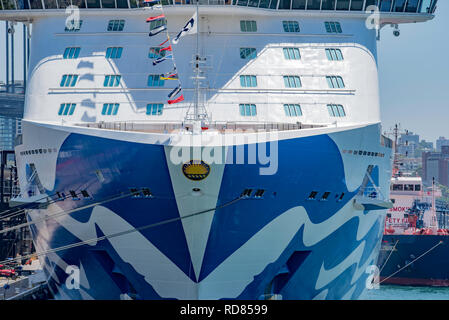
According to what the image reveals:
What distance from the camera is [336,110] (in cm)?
2348

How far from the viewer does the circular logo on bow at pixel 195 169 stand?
18.5m

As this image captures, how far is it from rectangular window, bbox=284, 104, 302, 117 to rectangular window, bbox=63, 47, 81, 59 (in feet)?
22.3

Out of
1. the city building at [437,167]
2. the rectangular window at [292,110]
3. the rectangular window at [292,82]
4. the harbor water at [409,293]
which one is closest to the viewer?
the rectangular window at [292,110]

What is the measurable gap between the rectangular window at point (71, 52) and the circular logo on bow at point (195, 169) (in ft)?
24.8

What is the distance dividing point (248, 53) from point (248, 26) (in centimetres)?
112

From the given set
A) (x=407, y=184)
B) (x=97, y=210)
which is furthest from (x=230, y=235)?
(x=407, y=184)

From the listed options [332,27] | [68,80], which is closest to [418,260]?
[332,27]

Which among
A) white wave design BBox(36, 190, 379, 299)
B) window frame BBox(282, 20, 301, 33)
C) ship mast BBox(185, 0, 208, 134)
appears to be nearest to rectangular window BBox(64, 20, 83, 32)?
ship mast BBox(185, 0, 208, 134)

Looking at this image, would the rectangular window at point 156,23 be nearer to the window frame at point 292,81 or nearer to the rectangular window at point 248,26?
the rectangular window at point 248,26

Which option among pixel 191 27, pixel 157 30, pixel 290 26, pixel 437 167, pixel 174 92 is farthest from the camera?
pixel 437 167

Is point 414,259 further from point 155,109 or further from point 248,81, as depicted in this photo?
point 155,109

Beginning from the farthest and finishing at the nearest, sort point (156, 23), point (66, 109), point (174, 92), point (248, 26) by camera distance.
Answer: point (248, 26) < point (156, 23) < point (66, 109) < point (174, 92)

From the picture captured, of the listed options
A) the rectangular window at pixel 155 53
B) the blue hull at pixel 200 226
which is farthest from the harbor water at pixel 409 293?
the rectangular window at pixel 155 53

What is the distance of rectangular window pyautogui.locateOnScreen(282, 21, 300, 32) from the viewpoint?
2481 centimetres
